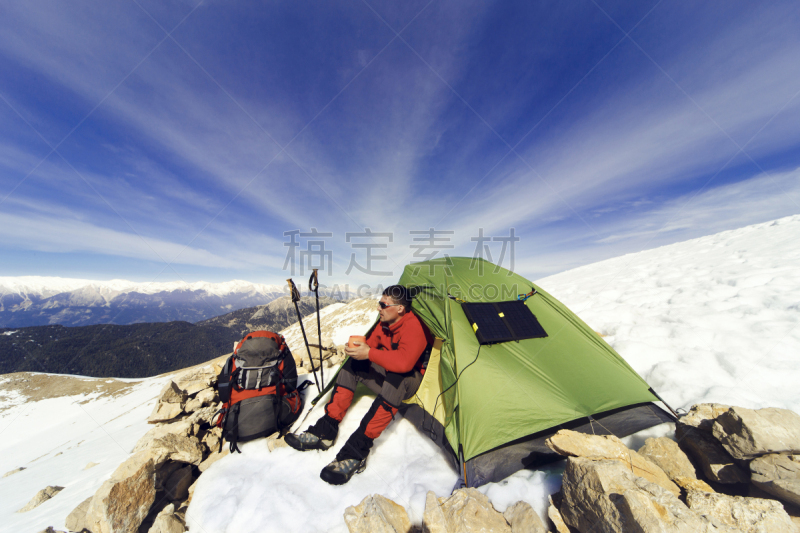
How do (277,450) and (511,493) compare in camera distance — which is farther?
(277,450)

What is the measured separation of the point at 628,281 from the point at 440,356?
11.6 metres

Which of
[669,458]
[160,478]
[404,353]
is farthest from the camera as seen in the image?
[404,353]

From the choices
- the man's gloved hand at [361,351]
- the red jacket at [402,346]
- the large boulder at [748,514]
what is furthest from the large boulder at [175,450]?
the large boulder at [748,514]

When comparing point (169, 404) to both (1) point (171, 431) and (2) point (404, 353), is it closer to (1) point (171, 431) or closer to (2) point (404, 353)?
(1) point (171, 431)

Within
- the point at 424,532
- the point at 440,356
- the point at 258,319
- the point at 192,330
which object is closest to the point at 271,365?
the point at 440,356

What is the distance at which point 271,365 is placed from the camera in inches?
194

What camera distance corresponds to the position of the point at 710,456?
302cm

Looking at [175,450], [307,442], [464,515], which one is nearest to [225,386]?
[175,450]

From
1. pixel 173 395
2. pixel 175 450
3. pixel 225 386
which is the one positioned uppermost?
pixel 225 386

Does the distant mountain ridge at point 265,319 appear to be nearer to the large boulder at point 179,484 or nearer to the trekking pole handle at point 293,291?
the trekking pole handle at point 293,291

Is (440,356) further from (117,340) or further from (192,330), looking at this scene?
(192,330)

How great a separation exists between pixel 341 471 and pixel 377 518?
1.16 metres

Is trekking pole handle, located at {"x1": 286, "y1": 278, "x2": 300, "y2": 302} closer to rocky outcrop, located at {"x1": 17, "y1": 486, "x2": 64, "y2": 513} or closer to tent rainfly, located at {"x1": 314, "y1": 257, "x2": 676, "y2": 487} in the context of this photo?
tent rainfly, located at {"x1": 314, "y1": 257, "x2": 676, "y2": 487}

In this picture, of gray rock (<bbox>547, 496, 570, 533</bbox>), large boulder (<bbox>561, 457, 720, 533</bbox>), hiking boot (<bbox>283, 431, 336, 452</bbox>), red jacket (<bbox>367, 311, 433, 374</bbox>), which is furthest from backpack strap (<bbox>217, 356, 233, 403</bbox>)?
large boulder (<bbox>561, 457, 720, 533</bbox>)
